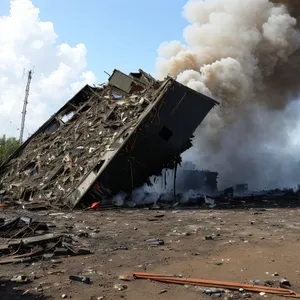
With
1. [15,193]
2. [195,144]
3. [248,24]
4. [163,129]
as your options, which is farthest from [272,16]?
[15,193]

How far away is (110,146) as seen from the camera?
11977 mm

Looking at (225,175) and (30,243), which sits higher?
(225,175)

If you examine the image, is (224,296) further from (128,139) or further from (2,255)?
(128,139)

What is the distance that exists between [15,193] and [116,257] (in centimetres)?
829

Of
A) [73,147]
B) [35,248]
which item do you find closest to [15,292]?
[35,248]

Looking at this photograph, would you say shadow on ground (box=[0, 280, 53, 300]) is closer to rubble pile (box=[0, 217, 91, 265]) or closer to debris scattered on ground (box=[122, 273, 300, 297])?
rubble pile (box=[0, 217, 91, 265])

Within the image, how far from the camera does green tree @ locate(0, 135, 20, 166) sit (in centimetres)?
2411

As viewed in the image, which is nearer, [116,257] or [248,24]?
[116,257]

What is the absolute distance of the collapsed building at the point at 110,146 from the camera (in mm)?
11609

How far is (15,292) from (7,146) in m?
23.1

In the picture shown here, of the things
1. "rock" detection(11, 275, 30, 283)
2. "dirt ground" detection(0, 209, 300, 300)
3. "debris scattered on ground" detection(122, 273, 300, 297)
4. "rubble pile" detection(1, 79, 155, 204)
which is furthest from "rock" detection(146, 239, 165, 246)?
"rubble pile" detection(1, 79, 155, 204)

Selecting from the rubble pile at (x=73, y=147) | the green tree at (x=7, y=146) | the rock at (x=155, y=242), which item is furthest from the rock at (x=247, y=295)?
the green tree at (x=7, y=146)

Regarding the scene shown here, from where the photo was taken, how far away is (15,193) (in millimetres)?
12578

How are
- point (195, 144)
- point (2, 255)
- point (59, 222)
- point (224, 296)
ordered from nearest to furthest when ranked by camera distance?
point (224, 296)
point (2, 255)
point (59, 222)
point (195, 144)
